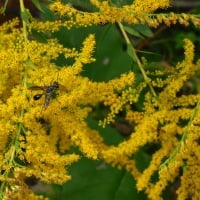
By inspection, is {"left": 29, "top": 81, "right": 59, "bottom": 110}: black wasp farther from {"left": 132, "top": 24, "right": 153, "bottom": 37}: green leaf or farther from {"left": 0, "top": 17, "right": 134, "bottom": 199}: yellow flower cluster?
{"left": 132, "top": 24, "right": 153, "bottom": 37}: green leaf

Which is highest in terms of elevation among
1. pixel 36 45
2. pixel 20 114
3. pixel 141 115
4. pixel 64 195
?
pixel 36 45

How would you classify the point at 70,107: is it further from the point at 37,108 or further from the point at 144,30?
the point at 144,30

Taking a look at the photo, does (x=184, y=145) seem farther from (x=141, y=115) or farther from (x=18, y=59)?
(x=18, y=59)

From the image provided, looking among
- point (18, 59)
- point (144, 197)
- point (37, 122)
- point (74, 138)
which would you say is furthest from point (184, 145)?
point (144, 197)

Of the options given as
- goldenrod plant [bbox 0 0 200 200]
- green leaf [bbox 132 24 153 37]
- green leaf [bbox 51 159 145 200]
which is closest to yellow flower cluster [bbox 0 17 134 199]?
goldenrod plant [bbox 0 0 200 200]

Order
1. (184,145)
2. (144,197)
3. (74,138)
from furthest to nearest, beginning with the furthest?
(144,197)
(74,138)
(184,145)

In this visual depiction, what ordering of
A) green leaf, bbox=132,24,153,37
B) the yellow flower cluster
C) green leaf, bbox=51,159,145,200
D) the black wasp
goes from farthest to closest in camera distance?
green leaf, bbox=51,159,145,200
green leaf, bbox=132,24,153,37
the black wasp
the yellow flower cluster

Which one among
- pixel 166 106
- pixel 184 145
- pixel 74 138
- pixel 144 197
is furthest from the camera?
pixel 144 197

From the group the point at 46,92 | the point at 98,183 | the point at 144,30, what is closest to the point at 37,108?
the point at 46,92

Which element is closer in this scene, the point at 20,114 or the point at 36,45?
the point at 20,114

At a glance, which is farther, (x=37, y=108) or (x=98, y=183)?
(x=98, y=183)

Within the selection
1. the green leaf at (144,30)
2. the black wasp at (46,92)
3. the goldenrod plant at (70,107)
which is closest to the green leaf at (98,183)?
the goldenrod plant at (70,107)
